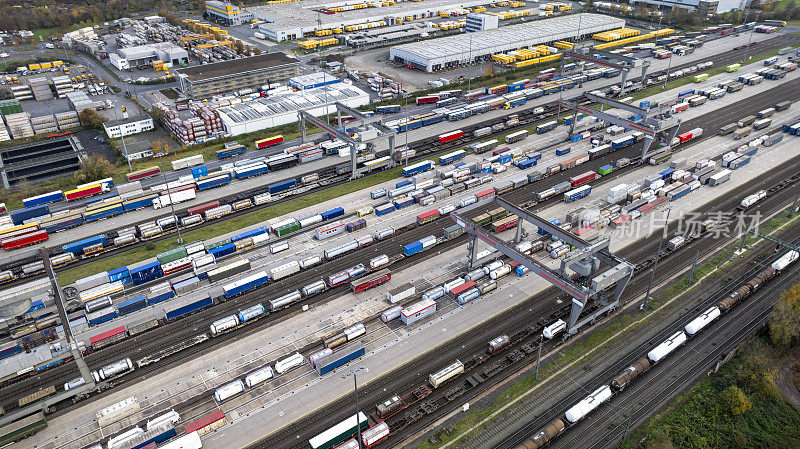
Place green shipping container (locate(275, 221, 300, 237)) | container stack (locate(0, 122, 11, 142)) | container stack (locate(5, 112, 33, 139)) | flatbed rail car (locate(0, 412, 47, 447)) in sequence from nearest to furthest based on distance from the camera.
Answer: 1. flatbed rail car (locate(0, 412, 47, 447))
2. green shipping container (locate(275, 221, 300, 237))
3. container stack (locate(0, 122, 11, 142))
4. container stack (locate(5, 112, 33, 139))

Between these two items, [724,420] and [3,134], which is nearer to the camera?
[724,420]

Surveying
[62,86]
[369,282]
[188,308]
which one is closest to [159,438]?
[188,308]

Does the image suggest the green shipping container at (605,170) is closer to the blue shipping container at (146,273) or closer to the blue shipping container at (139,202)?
the blue shipping container at (146,273)

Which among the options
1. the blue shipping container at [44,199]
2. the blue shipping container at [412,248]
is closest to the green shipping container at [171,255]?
the blue shipping container at [412,248]

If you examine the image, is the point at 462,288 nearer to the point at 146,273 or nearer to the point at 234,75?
the point at 146,273

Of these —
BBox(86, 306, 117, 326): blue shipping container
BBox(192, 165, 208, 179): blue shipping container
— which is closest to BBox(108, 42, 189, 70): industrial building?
BBox(192, 165, 208, 179): blue shipping container

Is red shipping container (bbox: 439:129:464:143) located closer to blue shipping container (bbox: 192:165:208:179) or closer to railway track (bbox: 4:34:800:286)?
railway track (bbox: 4:34:800:286)

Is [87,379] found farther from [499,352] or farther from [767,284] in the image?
[767,284]
